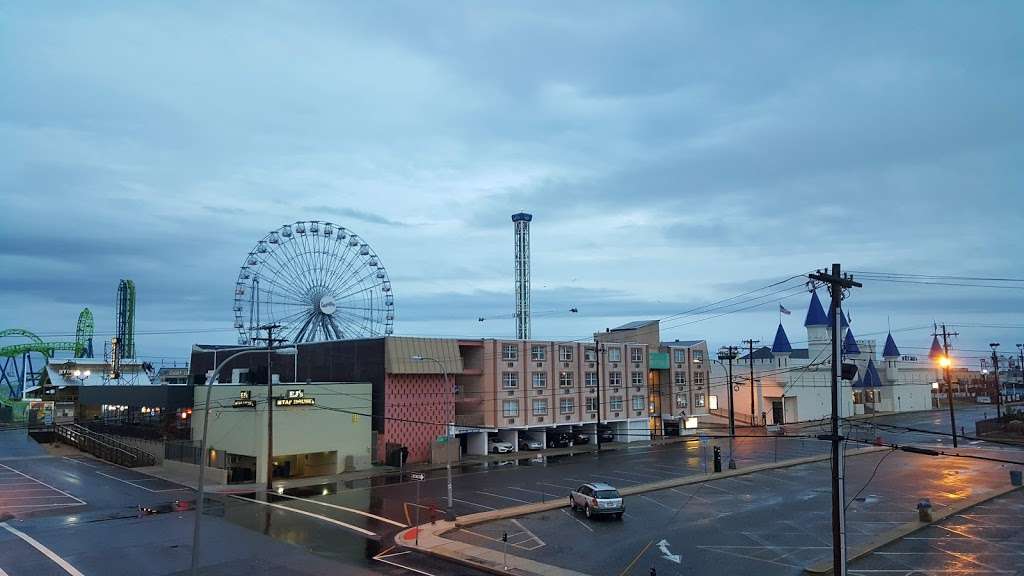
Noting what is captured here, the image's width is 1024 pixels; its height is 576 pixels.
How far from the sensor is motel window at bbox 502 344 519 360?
65062mm

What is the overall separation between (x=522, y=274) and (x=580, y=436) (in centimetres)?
2984

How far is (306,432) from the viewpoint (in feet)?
168

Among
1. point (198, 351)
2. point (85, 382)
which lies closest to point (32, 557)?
point (198, 351)

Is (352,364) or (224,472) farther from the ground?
(352,364)

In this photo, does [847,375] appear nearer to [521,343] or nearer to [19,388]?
[521,343]

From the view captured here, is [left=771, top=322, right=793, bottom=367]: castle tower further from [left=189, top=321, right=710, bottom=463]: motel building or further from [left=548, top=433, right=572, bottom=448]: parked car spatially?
[left=548, top=433, right=572, bottom=448]: parked car

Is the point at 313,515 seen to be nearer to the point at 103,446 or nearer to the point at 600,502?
the point at 600,502

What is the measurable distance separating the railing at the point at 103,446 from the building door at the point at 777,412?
8217 centimetres

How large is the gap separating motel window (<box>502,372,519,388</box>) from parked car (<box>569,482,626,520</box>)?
94.7 feet

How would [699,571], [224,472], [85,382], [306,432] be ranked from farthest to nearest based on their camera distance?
1. [85,382]
2. [306,432]
3. [224,472]
4. [699,571]

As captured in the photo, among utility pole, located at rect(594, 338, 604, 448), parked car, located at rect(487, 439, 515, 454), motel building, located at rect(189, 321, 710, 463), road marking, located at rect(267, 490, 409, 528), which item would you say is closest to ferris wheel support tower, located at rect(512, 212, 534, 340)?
motel building, located at rect(189, 321, 710, 463)

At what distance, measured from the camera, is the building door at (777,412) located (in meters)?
101

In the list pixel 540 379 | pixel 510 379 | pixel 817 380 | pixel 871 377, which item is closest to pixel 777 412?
pixel 817 380

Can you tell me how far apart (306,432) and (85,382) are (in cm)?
7197
